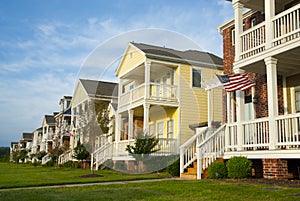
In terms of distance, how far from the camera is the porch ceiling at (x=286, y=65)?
11.2m

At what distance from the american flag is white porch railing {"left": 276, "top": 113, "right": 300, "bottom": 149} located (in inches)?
68.7

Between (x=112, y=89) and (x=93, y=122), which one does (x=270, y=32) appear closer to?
(x=93, y=122)

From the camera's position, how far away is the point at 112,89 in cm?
3180

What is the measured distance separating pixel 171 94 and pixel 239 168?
974 cm

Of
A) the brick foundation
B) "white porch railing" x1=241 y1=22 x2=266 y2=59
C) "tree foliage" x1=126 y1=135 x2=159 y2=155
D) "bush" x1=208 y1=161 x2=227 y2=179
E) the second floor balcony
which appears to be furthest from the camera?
"tree foliage" x1=126 y1=135 x2=159 y2=155

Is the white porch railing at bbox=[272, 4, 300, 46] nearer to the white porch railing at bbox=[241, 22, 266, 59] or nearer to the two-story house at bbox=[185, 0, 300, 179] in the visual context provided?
the two-story house at bbox=[185, 0, 300, 179]

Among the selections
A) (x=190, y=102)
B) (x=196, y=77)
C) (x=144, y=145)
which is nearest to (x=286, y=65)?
(x=144, y=145)

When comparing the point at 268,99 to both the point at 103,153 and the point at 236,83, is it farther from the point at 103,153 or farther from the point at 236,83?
the point at 103,153

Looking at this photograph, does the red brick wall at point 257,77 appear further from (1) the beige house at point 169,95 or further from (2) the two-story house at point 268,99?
(1) the beige house at point 169,95

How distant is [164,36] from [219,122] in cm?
706

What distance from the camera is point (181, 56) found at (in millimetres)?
21062

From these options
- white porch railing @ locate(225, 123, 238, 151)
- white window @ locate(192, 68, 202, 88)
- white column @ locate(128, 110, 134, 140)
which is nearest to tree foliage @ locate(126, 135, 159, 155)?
white porch railing @ locate(225, 123, 238, 151)

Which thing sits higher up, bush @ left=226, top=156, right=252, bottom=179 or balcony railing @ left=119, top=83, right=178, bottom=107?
balcony railing @ left=119, top=83, right=178, bottom=107

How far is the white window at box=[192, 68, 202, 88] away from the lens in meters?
20.9
